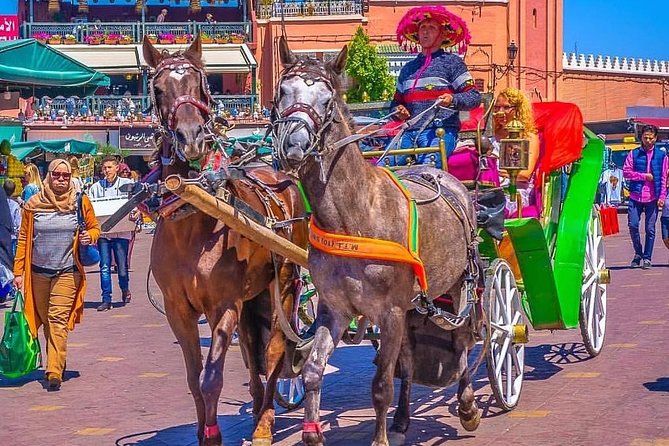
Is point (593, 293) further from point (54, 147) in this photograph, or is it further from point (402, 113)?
point (54, 147)

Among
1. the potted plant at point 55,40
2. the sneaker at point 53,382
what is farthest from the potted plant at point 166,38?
the sneaker at point 53,382

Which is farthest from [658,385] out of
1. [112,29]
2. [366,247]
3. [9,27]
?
[9,27]

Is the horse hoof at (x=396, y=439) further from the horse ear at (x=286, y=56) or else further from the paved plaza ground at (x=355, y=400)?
the horse ear at (x=286, y=56)

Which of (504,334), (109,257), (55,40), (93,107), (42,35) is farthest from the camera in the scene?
(42,35)

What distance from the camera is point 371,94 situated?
1860 inches

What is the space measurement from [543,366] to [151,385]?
3131 millimetres

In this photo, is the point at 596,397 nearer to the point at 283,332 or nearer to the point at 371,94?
the point at 283,332

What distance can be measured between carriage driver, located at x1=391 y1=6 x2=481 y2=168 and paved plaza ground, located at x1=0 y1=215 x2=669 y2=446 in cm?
179

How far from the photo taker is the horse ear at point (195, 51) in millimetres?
6719

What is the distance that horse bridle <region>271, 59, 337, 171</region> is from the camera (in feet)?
18.2

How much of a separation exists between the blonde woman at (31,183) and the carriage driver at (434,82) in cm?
976

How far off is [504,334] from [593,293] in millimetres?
2314

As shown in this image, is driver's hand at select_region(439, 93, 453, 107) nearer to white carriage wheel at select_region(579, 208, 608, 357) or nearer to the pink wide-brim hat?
the pink wide-brim hat

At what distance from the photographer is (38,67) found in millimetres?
12516
